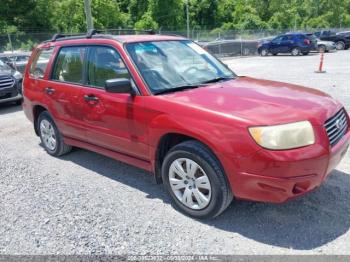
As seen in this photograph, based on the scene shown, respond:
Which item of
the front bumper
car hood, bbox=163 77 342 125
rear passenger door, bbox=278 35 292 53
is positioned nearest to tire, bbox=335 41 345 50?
rear passenger door, bbox=278 35 292 53

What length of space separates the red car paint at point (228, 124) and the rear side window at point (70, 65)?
0.15m

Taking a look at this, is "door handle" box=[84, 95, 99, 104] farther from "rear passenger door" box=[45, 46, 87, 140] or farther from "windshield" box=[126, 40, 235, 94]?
"windshield" box=[126, 40, 235, 94]

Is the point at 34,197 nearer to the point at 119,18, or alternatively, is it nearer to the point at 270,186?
the point at 270,186

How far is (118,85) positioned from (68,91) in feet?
4.53

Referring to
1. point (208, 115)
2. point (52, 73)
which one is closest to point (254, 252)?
point (208, 115)

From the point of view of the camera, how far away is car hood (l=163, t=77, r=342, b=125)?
11.1 ft

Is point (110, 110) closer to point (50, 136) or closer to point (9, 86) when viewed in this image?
point (50, 136)

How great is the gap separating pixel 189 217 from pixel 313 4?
73030 mm

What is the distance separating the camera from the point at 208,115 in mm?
3504

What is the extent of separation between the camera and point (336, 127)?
3705mm

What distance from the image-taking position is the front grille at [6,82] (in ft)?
32.2

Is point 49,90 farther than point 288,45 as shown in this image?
No

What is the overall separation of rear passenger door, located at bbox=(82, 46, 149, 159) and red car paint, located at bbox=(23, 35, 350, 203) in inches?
0.5

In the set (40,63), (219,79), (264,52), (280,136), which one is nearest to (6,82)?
(40,63)
